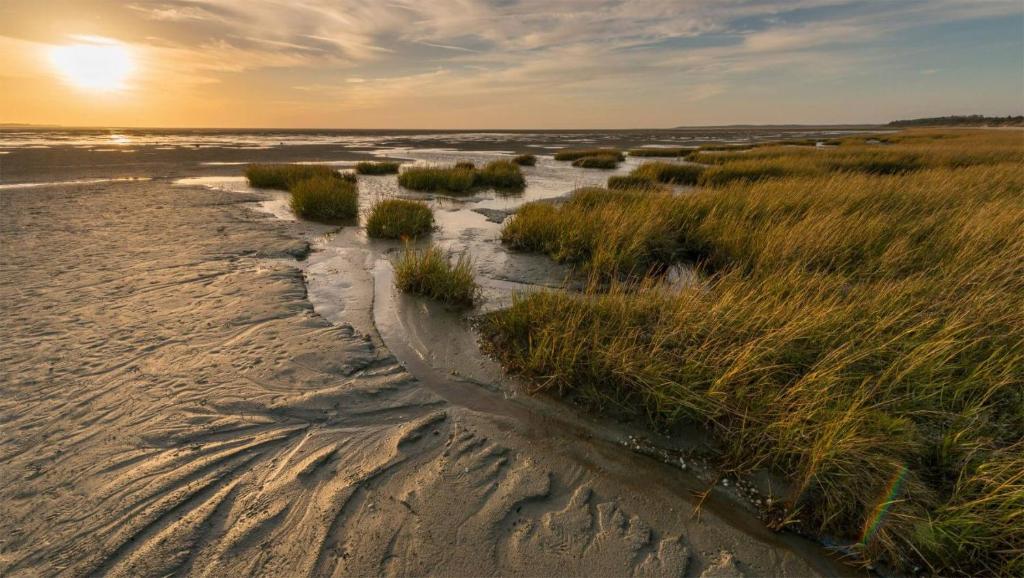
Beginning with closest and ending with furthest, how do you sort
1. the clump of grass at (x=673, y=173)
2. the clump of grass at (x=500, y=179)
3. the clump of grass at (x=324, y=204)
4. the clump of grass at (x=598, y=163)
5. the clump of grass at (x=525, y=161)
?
the clump of grass at (x=324, y=204), the clump of grass at (x=673, y=173), the clump of grass at (x=500, y=179), the clump of grass at (x=598, y=163), the clump of grass at (x=525, y=161)

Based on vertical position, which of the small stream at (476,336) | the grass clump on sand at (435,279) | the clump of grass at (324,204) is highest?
A: the clump of grass at (324,204)

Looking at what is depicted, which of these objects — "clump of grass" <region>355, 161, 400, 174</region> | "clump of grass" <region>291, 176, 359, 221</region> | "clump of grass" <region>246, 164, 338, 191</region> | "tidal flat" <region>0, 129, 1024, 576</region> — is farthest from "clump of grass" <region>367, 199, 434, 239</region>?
"clump of grass" <region>355, 161, 400, 174</region>

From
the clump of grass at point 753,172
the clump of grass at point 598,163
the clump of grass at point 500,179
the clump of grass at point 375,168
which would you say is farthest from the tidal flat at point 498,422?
the clump of grass at point 598,163

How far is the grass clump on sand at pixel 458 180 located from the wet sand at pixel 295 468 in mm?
12748

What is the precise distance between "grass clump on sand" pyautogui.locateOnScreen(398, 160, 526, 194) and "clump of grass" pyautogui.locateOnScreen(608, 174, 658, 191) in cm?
424

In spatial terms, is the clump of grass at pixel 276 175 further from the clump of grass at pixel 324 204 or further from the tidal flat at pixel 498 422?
the tidal flat at pixel 498 422

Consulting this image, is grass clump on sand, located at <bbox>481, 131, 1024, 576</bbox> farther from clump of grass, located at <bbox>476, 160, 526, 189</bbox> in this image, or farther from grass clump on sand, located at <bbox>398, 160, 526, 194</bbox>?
clump of grass, located at <bbox>476, 160, 526, 189</bbox>

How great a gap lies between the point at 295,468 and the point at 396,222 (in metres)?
8.26

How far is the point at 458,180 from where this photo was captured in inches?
705

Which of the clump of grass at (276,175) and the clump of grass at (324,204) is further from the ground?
the clump of grass at (276,175)

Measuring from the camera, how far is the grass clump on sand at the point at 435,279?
269 inches

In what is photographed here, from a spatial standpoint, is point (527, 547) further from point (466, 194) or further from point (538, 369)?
point (466, 194)

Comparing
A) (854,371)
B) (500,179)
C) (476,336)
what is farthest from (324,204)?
(854,371)

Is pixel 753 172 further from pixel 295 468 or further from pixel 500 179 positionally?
pixel 295 468
